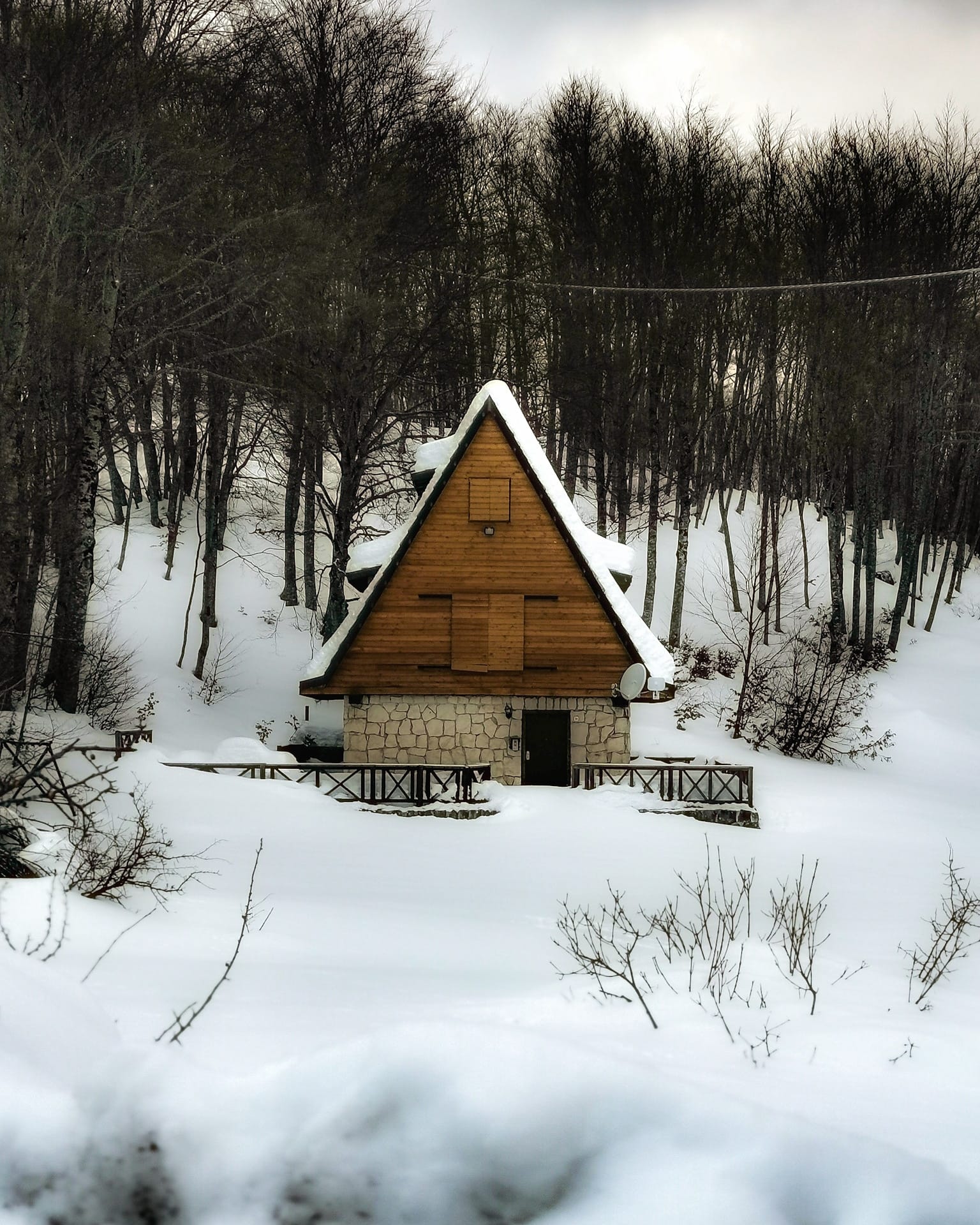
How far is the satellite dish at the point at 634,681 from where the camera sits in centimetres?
1820

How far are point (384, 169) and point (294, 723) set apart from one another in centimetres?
1326

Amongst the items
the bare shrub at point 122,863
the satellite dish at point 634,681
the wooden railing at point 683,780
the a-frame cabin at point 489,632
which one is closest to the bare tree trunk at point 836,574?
the wooden railing at point 683,780

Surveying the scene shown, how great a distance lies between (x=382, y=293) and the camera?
2439 cm

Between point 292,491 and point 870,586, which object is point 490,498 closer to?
point 292,491

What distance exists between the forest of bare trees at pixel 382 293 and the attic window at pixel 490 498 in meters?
4.79

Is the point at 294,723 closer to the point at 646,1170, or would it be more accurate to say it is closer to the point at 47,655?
the point at 47,655

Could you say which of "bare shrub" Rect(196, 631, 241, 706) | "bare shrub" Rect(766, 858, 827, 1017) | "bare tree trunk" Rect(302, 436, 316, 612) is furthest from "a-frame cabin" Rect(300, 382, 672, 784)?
"bare tree trunk" Rect(302, 436, 316, 612)

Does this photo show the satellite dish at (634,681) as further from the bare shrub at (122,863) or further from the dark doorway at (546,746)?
the bare shrub at (122,863)

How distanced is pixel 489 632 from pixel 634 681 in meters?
2.86

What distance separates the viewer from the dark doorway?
19531 millimetres

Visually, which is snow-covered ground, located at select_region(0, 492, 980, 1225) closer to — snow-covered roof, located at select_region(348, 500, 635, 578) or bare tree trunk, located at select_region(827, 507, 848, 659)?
snow-covered roof, located at select_region(348, 500, 635, 578)

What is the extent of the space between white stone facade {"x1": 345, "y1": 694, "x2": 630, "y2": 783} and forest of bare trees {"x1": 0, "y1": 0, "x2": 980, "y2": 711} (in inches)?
218

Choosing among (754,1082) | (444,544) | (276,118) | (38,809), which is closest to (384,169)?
(276,118)

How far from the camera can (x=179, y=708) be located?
74.6 ft
